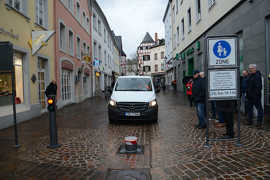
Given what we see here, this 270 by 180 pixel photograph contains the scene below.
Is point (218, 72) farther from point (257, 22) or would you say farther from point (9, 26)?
Result: point (9, 26)

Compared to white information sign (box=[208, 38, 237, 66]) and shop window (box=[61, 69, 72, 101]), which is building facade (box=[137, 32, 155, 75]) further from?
white information sign (box=[208, 38, 237, 66])

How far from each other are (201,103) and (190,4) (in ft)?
47.1

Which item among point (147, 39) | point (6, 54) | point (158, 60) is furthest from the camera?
point (147, 39)

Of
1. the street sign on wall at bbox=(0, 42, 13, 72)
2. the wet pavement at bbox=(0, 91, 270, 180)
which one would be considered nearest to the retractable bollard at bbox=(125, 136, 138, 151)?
the wet pavement at bbox=(0, 91, 270, 180)

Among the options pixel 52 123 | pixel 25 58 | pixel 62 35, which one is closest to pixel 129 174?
pixel 52 123

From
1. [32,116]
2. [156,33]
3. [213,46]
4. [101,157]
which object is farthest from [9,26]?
[156,33]

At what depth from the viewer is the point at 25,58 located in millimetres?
9008

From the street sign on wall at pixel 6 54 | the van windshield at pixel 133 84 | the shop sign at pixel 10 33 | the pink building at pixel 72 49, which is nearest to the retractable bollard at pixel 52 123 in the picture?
the street sign on wall at pixel 6 54

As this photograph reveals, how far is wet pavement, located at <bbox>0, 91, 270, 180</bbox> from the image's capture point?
336cm

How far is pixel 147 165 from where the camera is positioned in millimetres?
3723

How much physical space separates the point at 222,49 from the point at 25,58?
8041mm

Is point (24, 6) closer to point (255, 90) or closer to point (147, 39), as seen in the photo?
point (255, 90)

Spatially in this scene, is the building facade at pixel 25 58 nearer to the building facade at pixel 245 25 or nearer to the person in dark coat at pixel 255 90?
the person in dark coat at pixel 255 90

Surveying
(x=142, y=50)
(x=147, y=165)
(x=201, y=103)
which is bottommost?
(x=147, y=165)
